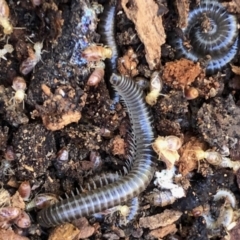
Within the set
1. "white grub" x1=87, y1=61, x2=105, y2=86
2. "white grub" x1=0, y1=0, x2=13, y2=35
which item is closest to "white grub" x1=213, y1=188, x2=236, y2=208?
"white grub" x1=87, y1=61, x2=105, y2=86

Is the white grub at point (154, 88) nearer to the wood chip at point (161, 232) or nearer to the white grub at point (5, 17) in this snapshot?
the wood chip at point (161, 232)

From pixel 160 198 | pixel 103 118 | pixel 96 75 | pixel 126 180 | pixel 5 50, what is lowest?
pixel 160 198

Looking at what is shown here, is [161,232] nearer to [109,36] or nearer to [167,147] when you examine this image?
[167,147]

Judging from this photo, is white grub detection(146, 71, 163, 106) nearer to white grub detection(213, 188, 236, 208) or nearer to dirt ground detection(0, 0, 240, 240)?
dirt ground detection(0, 0, 240, 240)

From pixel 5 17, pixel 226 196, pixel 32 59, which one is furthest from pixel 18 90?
pixel 226 196

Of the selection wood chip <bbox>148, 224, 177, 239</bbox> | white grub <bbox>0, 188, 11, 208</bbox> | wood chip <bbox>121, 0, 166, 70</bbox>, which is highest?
wood chip <bbox>121, 0, 166, 70</bbox>

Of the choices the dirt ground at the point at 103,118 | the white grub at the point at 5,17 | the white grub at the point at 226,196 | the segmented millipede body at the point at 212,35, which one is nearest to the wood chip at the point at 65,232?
the dirt ground at the point at 103,118

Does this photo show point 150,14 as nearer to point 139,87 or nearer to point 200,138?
point 139,87
